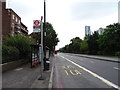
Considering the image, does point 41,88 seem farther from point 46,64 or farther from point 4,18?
point 4,18

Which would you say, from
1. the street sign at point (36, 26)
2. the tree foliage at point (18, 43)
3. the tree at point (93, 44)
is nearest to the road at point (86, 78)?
the street sign at point (36, 26)

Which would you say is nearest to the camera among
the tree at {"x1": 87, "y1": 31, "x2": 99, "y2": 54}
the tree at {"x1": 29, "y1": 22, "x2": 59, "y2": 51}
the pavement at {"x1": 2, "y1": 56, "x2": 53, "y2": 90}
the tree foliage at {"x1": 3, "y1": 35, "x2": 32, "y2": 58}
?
the pavement at {"x1": 2, "y1": 56, "x2": 53, "y2": 90}

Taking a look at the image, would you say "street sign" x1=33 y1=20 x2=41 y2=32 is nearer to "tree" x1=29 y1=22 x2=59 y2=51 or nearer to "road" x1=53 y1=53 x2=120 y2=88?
"road" x1=53 y1=53 x2=120 y2=88

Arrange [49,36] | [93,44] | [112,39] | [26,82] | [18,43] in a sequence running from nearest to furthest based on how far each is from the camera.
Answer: [26,82] → [18,43] → [49,36] → [112,39] → [93,44]

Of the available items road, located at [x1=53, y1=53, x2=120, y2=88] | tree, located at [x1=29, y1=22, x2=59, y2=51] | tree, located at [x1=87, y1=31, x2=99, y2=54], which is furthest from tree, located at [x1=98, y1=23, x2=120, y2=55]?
road, located at [x1=53, y1=53, x2=120, y2=88]

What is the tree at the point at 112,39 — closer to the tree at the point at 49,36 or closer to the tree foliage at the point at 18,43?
the tree at the point at 49,36

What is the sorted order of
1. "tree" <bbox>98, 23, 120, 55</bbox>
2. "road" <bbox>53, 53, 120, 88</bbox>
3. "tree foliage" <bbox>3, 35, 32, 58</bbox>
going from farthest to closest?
"tree" <bbox>98, 23, 120, 55</bbox>, "tree foliage" <bbox>3, 35, 32, 58</bbox>, "road" <bbox>53, 53, 120, 88</bbox>

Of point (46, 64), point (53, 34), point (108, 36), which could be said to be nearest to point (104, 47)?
point (108, 36)

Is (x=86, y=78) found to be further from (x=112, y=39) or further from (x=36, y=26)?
(x=112, y=39)

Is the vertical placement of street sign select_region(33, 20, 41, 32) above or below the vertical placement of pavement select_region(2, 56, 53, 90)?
above

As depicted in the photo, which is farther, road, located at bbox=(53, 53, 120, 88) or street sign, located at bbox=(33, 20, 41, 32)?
street sign, located at bbox=(33, 20, 41, 32)

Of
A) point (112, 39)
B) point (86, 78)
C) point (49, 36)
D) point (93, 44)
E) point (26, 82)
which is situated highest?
point (49, 36)

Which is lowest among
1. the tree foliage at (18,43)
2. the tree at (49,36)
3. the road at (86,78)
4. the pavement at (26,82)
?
the road at (86,78)

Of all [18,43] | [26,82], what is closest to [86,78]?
[26,82]
